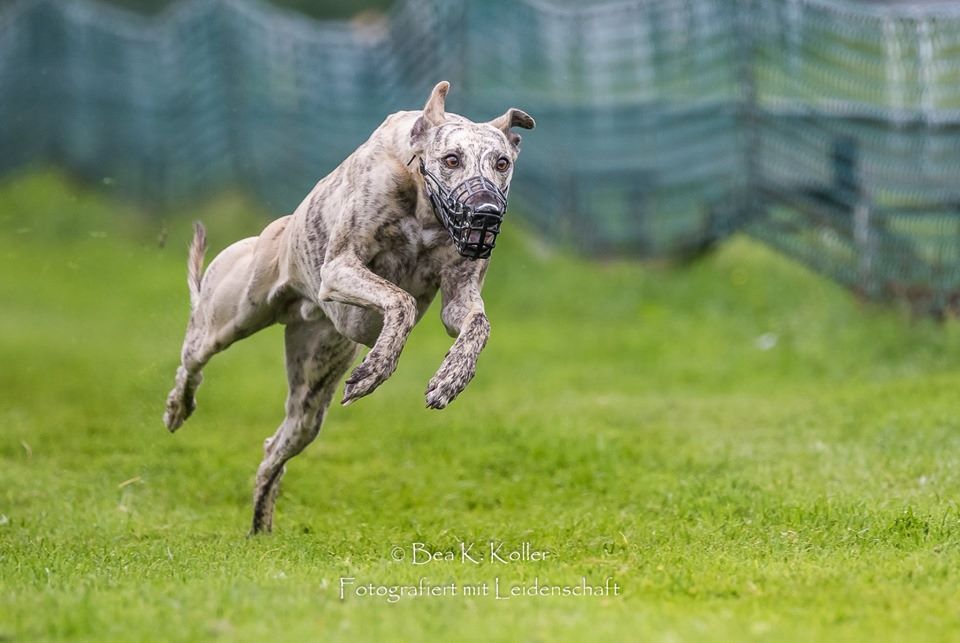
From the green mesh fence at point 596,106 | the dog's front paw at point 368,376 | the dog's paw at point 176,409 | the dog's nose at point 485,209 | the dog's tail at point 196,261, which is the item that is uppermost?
the dog's nose at point 485,209

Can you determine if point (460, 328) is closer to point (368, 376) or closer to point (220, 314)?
point (368, 376)

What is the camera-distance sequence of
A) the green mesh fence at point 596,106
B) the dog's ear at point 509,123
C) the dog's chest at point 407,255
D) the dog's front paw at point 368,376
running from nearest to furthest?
1. the dog's front paw at point 368,376
2. the dog's chest at point 407,255
3. the dog's ear at point 509,123
4. the green mesh fence at point 596,106

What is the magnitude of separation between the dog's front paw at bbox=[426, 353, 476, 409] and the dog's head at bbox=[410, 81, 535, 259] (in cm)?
42

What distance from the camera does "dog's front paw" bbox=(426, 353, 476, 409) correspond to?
5.76 metres

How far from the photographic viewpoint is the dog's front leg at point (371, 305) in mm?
5754

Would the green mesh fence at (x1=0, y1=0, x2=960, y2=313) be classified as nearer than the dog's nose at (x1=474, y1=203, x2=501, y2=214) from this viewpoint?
No

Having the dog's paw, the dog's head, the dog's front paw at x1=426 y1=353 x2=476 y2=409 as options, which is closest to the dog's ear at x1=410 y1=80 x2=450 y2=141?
the dog's head

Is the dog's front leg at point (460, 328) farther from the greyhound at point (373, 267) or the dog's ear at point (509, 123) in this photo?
the dog's ear at point (509, 123)

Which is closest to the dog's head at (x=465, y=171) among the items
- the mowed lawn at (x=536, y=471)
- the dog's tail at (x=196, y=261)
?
the mowed lawn at (x=536, y=471)

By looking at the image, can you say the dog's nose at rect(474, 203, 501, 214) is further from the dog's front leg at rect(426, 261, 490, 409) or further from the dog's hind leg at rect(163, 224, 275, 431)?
the dog's hind leg at rect(163, 224, 275, 431)

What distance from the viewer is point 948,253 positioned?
1177 cm

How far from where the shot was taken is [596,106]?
15805 millimetres

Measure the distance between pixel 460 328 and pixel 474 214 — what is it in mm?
615

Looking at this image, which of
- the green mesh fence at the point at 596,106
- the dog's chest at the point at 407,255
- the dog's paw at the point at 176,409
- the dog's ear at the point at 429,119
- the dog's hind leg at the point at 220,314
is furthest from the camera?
the green mesh fence at the point at 596,106
